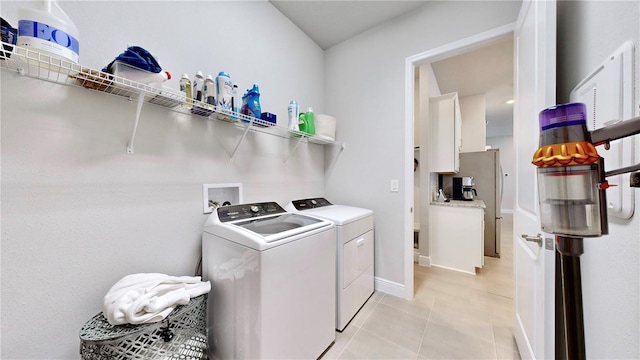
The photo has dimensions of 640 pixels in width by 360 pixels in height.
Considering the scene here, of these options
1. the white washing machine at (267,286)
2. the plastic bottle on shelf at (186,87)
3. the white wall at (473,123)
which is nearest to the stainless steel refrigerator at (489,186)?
the white wall at (473,123)

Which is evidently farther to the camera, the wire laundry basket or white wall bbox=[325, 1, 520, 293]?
white wall bbox=[325, 1, 520, 293]

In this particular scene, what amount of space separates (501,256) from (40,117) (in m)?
4.68

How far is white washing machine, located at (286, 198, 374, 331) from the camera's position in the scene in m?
1.68

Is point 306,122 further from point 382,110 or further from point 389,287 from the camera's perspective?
point 389,287

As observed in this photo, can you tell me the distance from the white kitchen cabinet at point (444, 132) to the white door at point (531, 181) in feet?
4.82

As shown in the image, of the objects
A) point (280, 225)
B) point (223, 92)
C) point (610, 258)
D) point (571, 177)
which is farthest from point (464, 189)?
point (223, 92)

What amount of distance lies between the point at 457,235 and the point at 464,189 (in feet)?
2.84

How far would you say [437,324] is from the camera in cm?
175

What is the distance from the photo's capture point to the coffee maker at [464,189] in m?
Result: 3.21

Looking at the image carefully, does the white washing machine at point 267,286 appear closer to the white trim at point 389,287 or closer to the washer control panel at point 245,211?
the washer control panel at point 245,211

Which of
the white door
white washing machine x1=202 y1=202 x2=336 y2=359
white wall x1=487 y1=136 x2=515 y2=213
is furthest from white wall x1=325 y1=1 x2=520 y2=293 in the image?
white wall x1=487 y1=136 x2=515 y2=213

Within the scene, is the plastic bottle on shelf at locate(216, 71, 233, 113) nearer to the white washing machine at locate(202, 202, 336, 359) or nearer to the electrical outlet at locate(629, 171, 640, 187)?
the white washing machine at locate(202, 202, 336, 359)

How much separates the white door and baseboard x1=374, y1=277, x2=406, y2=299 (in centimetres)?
84

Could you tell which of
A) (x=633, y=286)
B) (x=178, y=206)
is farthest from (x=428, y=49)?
(x=178, y=206)
